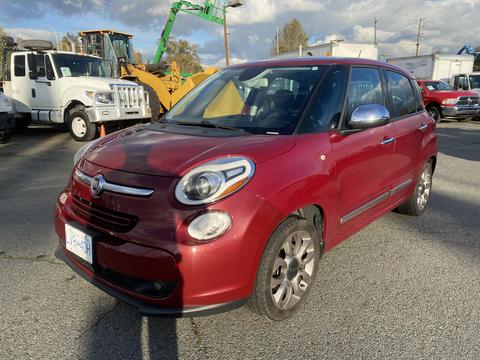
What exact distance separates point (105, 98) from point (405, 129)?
8604 mm

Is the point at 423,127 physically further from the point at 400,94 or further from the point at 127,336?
the point at 127,336

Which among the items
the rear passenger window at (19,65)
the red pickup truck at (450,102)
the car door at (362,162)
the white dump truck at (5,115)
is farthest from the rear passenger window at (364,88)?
the red pickup truck at (450,102)

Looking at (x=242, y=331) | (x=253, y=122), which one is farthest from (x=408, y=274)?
(x=253, y=122)

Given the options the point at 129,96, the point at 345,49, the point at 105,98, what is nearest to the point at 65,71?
the point at 105,98

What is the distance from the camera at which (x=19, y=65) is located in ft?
37.5

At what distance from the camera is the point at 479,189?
6043mm

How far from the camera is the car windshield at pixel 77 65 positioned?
1090cm

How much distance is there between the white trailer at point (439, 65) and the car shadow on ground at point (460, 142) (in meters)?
8.95

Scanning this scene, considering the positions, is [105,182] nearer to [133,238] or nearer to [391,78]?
[133,238]

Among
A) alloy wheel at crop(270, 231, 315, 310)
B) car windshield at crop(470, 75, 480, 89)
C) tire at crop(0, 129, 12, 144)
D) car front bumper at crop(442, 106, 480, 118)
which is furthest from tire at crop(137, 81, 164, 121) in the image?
car windshield at crop(470, 75, 480, 89)

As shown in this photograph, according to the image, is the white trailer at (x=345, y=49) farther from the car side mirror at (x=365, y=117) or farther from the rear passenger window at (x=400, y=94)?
the car side mirror at (x=365, y=117)

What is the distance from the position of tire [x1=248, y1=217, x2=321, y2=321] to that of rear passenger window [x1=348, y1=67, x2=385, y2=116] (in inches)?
45.8

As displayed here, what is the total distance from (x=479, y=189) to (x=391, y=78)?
309 centimetres

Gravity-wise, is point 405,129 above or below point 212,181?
above
